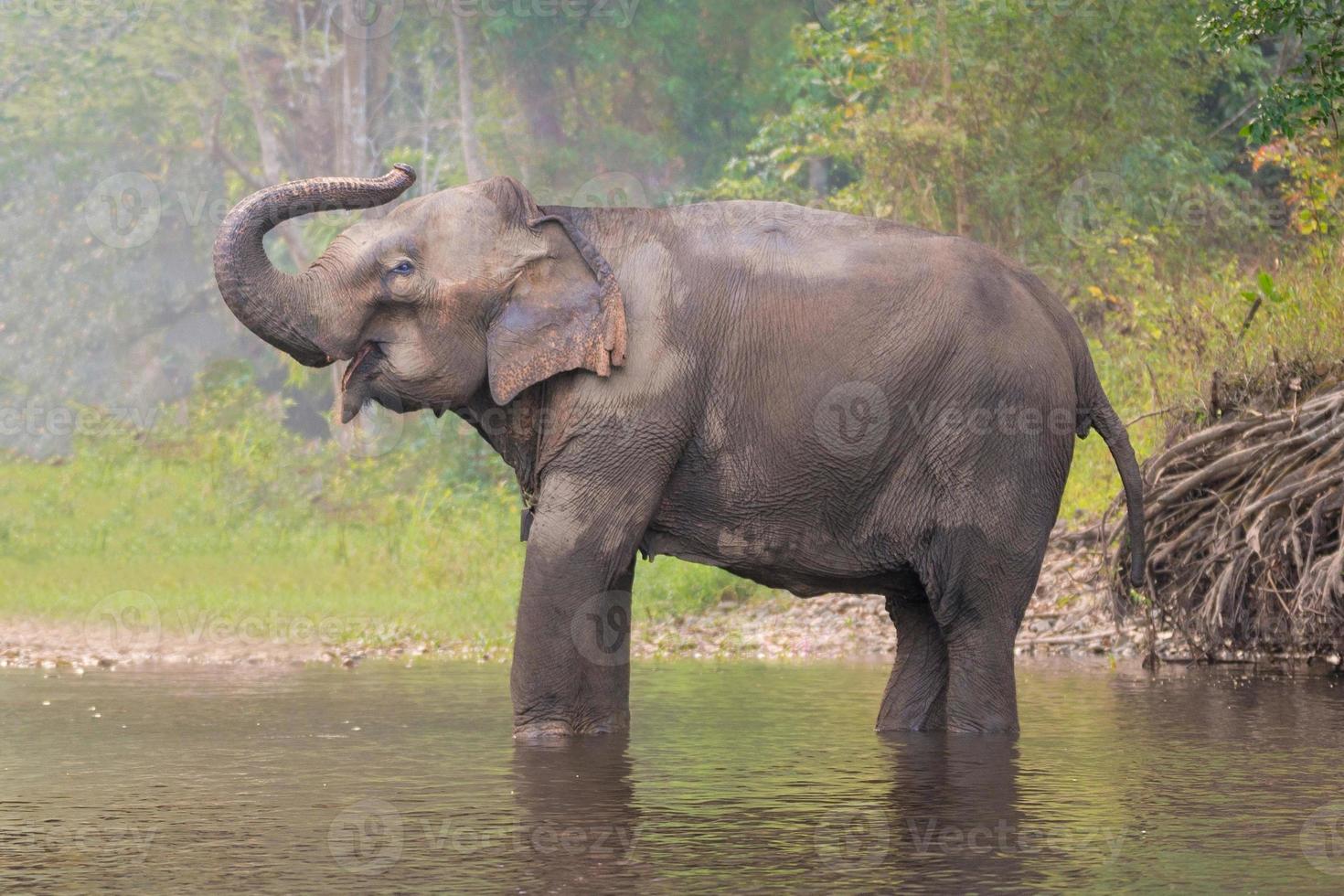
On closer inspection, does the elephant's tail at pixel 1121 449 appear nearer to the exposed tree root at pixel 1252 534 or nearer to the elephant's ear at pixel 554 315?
the exposed tree root at pixel 1252 534

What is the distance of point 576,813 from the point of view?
22.5 ft

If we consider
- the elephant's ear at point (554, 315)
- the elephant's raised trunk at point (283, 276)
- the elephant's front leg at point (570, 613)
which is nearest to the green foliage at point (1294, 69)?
the elephant's ear at point (554, 315)

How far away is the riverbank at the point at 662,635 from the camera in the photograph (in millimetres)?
13992

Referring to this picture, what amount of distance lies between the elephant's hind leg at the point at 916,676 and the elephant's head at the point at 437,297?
2.09m

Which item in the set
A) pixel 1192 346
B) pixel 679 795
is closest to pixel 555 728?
pixel 679 795

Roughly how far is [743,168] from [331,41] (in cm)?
1154

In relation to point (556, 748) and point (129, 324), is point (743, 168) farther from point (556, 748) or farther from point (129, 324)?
point (556, 748)

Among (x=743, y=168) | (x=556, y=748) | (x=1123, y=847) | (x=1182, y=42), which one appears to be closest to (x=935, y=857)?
(x=1123, y=847)

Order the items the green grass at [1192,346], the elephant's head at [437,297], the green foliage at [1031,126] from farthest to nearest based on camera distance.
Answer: the green foliage at [1031,126] → the green grass at [1192,346] → the elephant's head at [437,297]

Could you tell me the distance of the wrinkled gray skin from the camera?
27.9 feet

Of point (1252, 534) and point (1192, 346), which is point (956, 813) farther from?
point (1192, 346)

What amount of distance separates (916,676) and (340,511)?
15.3m

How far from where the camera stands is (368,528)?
2189 cm

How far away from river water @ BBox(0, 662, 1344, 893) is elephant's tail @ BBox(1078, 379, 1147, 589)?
869 mm
